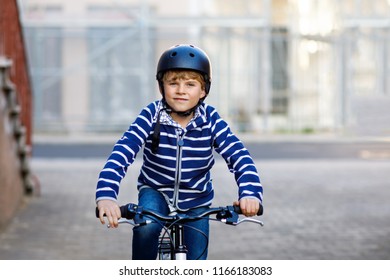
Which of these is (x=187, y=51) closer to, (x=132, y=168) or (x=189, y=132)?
(x=189, y=132)

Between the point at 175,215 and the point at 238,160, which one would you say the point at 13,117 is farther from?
the point at 175,215

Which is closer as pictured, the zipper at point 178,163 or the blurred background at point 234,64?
the zipper at point 178,163

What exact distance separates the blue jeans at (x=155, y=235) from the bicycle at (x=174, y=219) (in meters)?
0.08

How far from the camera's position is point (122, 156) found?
146 inches

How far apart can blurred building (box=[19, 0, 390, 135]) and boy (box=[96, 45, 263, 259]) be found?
2386 centimetres

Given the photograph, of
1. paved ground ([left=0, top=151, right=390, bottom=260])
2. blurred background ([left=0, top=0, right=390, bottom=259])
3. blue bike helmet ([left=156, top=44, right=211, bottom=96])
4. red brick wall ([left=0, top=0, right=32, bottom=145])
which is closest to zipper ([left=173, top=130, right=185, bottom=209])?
blue bike helmet ([left=156, top=44, right=211, bottom=96])

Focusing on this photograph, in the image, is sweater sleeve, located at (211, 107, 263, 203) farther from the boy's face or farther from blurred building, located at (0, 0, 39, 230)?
blurred building, located at (0, 0, 39, 230)

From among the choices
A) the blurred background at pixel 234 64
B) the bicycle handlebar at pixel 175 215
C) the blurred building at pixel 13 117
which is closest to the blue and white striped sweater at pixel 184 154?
the bicycle handlebar at pixel 175 215

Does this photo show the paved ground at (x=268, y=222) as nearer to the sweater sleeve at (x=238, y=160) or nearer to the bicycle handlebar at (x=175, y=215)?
the sweater sleeve at (x=238, y=160)

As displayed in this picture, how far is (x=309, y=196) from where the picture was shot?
1352 cm

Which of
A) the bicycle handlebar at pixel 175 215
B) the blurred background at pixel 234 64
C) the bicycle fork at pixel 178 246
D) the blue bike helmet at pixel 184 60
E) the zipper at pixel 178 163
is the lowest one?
the bicycle fork at pixel 178 246

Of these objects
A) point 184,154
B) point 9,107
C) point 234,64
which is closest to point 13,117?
point 9,107

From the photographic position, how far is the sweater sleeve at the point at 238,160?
3.70m

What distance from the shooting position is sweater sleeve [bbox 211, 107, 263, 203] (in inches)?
146
